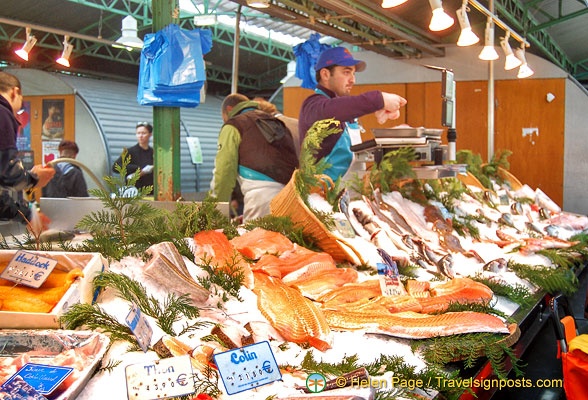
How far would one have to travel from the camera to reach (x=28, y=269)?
175 centimetres

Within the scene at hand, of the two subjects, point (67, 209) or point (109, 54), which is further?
point (109, 54)

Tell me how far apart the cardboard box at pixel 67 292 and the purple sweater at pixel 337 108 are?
7.05 ft

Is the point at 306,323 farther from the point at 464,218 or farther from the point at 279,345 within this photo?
the point at 464,218

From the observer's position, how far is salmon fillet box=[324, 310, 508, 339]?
1796 millimetres

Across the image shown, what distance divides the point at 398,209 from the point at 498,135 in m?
6.48

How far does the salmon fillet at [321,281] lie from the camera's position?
2.15m

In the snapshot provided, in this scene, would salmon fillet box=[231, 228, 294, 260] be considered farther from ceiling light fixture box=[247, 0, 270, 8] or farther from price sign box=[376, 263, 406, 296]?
ceiling light fixture box=[247, 0, 270, 8]

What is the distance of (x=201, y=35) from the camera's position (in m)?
4.16

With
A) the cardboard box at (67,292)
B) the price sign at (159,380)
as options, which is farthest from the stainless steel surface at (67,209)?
the price sign at (159,380)

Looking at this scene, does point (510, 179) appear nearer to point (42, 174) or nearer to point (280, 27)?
point (42, 174)

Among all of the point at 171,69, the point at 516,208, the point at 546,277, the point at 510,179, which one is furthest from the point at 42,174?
the point at 510,179

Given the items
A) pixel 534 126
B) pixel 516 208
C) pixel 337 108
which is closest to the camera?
pixel 337 108

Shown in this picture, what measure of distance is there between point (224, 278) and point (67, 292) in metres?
0.58

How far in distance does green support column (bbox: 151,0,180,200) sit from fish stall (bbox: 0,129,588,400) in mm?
1423
